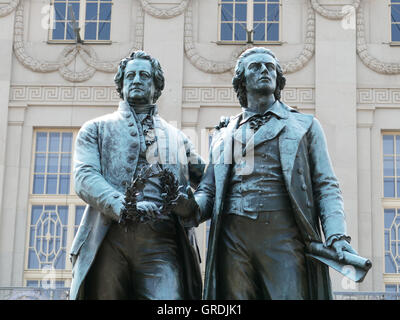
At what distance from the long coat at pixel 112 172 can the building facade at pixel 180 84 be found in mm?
16498

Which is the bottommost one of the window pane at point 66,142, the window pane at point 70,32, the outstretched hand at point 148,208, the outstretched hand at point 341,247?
the outstretched hand at point 341,247

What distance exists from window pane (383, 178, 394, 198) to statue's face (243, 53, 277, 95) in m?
17.6

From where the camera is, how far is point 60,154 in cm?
2625

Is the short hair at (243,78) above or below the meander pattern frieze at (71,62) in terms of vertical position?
below

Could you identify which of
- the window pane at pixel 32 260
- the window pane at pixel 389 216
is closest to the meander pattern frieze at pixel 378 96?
the window pane at pixel 389 216

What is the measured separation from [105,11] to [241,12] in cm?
336

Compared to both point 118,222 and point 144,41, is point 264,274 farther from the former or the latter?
point 144,41

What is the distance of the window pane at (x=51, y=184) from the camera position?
26188mm

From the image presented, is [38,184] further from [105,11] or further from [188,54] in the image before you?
[188,54]

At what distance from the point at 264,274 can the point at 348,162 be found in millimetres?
17629

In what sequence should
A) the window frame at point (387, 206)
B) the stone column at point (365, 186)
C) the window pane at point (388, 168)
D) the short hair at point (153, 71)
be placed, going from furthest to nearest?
the window pane at point (388, 168), the window frame at point (387, 206), the stone column at point (365, 186), the short hair at point (153, 71)

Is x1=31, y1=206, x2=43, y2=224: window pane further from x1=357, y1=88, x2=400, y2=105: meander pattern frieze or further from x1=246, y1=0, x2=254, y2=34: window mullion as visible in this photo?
x1=357, y1=88, x2=400, y2=105: meander pattern frieze

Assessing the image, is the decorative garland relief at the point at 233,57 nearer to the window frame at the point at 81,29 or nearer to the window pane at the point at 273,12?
the window pane at the point at 273,12
